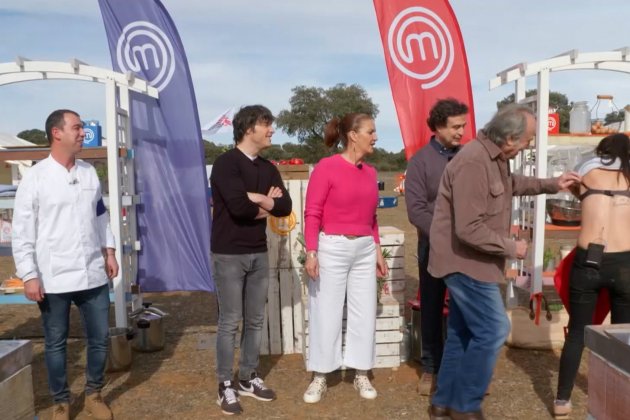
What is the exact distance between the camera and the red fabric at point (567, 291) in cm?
354

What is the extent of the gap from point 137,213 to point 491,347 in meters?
3.53

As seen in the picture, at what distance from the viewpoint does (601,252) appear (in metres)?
3.24

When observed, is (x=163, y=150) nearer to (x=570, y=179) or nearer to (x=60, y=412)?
(x=60, y=412)

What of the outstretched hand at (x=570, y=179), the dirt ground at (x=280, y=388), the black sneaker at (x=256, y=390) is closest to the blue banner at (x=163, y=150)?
the dirt ground at (x=280, y=388)

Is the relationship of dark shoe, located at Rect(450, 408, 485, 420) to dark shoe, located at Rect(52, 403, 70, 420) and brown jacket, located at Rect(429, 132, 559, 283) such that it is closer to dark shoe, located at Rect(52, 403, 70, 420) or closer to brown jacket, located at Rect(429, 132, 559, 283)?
brown jacket, located at Rect(429, 132, 559, 283)

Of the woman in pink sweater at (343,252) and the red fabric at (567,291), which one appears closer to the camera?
the red fabric at (567,291)

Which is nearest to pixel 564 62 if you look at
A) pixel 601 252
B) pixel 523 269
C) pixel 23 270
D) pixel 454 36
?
pixel 454 36

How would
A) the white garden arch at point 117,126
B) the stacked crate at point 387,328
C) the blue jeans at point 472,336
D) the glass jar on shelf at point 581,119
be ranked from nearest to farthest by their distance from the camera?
the blue jeans at point 472,336 < the stacked crate at point 387,328 < the white garden arch at point 117,126 < the glass jar on shelf at point 581,119

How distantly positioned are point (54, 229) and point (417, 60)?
3253mm

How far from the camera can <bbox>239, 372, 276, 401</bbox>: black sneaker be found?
3928mm

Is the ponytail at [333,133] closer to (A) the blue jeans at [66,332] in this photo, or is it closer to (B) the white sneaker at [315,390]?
(B) the white sneaker at [315,390]

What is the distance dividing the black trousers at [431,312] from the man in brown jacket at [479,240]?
0.62 meters

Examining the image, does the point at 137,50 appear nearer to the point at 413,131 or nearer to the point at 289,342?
the point at 413,131

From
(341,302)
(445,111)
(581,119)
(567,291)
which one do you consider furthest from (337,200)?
(581,119)
